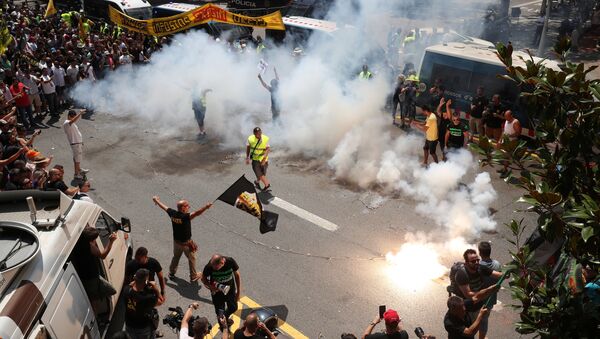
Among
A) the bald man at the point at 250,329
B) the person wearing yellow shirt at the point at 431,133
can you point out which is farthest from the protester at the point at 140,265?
the person wearing yellow shirt at the point at 431,133

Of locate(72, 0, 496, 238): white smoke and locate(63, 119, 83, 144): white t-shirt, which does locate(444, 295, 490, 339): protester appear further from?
locate(63, 119, 83, 144): white t-shirt

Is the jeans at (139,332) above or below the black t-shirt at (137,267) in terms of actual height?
below

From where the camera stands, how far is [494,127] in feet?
37.8

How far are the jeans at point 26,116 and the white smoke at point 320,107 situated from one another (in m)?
2.15

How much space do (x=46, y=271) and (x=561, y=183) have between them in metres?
4.08

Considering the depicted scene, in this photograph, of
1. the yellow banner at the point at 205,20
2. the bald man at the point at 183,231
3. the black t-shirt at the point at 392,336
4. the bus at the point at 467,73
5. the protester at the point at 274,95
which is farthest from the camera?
the yellow banner at the point at 205,20

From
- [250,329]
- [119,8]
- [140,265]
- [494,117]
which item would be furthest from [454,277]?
[119,8]

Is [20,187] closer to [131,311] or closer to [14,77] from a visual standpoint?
[131,311]

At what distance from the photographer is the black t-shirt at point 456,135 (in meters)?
10.2

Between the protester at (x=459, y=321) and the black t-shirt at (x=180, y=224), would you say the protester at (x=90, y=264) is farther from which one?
the protester at (x=459, y=321)

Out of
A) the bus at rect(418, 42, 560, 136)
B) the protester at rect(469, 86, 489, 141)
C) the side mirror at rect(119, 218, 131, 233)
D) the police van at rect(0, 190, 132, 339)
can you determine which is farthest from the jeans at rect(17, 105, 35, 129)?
the protester at rect(469, 86, 489, 141)

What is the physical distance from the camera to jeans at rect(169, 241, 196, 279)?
275 inches

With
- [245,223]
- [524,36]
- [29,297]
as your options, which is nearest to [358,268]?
[245,223]

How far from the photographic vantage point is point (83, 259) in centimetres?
554
